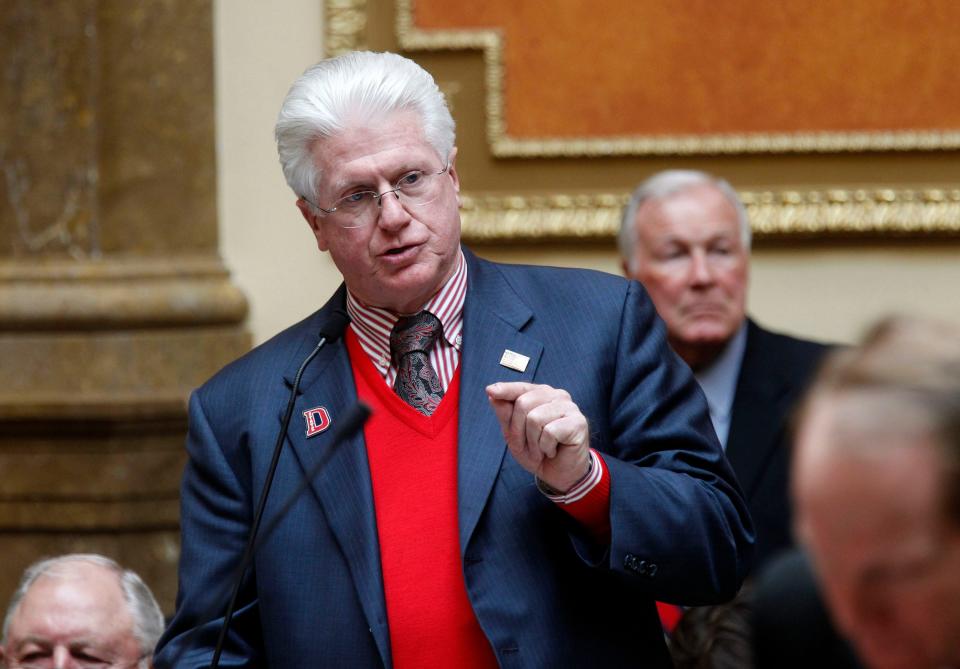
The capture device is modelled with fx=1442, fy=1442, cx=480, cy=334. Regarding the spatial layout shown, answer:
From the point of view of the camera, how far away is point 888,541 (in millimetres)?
818

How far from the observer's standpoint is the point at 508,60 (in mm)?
3668

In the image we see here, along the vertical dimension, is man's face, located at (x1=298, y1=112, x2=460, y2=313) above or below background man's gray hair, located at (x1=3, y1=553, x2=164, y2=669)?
above

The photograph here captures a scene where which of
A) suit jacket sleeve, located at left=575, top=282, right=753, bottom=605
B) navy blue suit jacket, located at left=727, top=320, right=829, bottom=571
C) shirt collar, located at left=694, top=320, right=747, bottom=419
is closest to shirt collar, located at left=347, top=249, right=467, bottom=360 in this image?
suit jacket sleeve, located at left=575, top=282, right=753, bottom=605

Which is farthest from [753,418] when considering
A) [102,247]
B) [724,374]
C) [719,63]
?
[102,247]

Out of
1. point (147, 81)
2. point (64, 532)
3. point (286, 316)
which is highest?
point (147, 81)

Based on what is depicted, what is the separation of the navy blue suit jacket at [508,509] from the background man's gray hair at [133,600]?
49cm

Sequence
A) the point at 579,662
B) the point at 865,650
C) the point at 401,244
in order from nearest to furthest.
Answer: the point at 865,650
the point at 579,662
the point at 401,244

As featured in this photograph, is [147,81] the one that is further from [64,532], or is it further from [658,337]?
[658,337]

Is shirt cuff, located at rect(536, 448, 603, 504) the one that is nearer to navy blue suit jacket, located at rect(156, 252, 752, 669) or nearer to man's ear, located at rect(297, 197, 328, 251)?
navy blue suit jacket, located at rect(156, 252, 752, 669)

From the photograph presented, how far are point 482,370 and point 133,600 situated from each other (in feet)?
3.13

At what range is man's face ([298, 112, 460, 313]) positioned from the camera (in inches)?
86.6

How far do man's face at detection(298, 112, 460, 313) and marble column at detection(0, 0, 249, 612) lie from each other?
147 centimetres

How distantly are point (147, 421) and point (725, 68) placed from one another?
5.54ft

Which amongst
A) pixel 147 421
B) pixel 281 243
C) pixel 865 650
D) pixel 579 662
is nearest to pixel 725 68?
pixel 281 243
